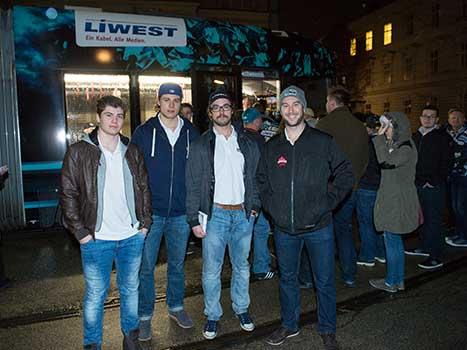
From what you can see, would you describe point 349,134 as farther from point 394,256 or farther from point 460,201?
point 460,201

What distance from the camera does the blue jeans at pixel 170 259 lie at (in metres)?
3.87

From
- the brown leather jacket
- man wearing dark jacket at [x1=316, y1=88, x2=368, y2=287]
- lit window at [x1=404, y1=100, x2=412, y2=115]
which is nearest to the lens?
the brown leather jacket

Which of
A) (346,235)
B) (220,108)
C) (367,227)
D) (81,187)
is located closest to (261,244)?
(346,235)

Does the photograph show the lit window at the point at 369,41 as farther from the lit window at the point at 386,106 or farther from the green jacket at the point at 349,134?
the green jacket at the point at 349,134

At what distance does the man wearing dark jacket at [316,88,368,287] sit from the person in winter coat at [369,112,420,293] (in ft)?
1.22

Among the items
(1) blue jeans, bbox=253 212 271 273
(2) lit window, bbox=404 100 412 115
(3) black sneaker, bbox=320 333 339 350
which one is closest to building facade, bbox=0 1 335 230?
(1) blue jeans, bbox=253 212 271 273

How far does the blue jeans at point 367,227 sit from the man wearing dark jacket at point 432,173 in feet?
1.95

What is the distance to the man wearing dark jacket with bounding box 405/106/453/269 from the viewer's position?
571cm

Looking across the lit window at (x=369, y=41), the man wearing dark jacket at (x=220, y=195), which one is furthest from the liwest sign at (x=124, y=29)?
the lit window at (x=369, y=41)

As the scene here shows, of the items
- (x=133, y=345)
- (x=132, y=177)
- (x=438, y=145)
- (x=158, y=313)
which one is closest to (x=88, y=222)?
(x=132, y=177)

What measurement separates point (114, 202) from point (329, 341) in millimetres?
2036

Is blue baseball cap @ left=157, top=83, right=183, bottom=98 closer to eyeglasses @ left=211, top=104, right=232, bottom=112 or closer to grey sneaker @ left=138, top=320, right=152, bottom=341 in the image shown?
eyeglasses @ left=211, top=104, right=232, bottom=112

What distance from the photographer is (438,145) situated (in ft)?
18.8

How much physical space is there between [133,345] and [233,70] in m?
5.00
